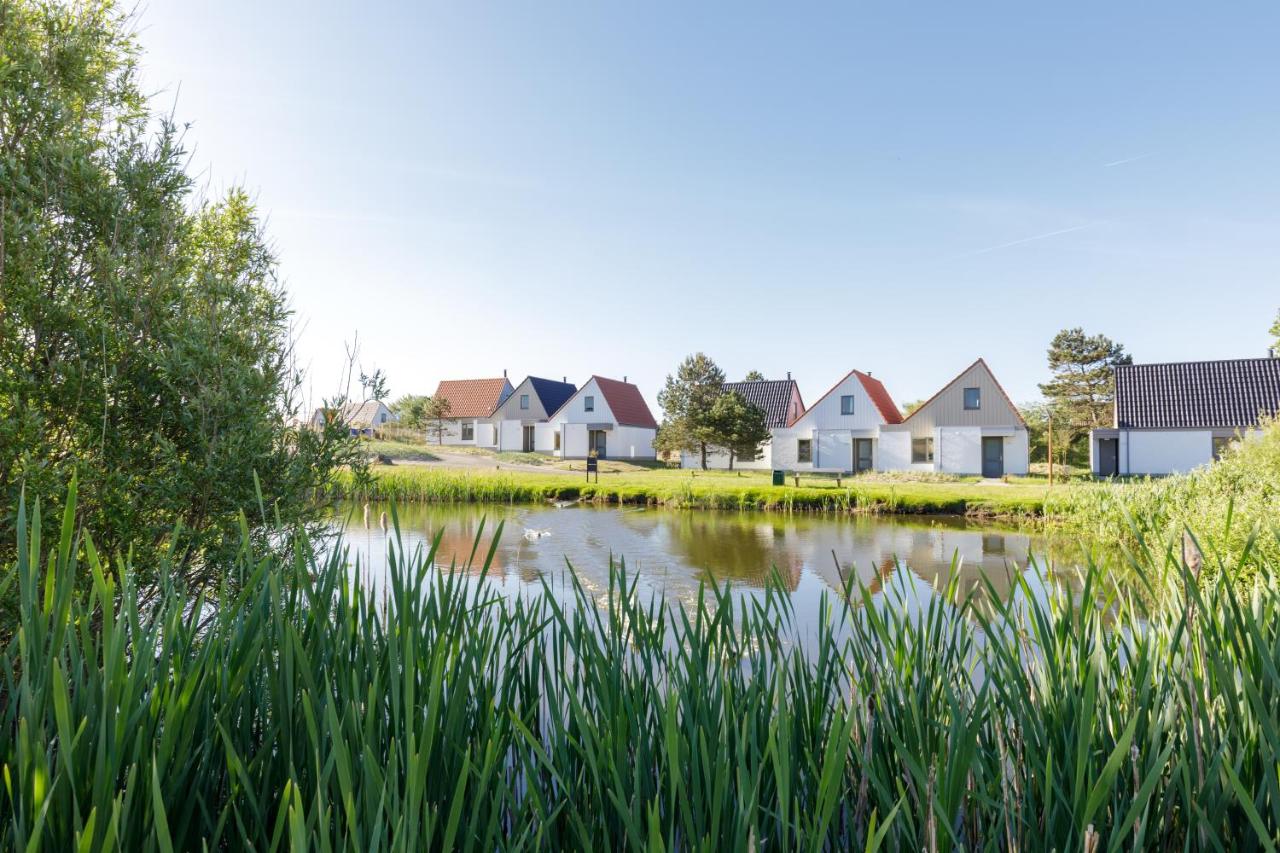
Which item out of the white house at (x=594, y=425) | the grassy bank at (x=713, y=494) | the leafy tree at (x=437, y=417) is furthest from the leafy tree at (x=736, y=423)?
the leafy tree at (x=437, y=417)

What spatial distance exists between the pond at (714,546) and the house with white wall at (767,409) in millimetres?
17116

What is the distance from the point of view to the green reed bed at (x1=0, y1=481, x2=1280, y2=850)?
133 cm

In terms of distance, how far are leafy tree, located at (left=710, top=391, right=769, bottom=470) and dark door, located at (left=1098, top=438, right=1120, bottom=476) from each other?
1345 cm

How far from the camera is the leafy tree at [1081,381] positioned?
126ft

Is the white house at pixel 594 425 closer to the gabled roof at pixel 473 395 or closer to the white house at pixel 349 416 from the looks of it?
the gabled roof at pixel 473 395

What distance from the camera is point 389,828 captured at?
4.70ft

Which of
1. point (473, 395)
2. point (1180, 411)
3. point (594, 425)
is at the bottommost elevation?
point (594, 425)

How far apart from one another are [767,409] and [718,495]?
20004 mm

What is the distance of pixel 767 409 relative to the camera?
125 ft

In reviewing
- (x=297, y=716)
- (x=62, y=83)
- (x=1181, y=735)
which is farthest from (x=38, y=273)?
(x=1181, y=735)

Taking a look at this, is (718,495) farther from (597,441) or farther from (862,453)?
(597,441)

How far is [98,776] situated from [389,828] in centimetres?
53

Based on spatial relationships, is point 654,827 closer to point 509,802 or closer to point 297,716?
Answer: point 509,802

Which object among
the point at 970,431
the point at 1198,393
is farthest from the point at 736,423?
the point at 1198,393
